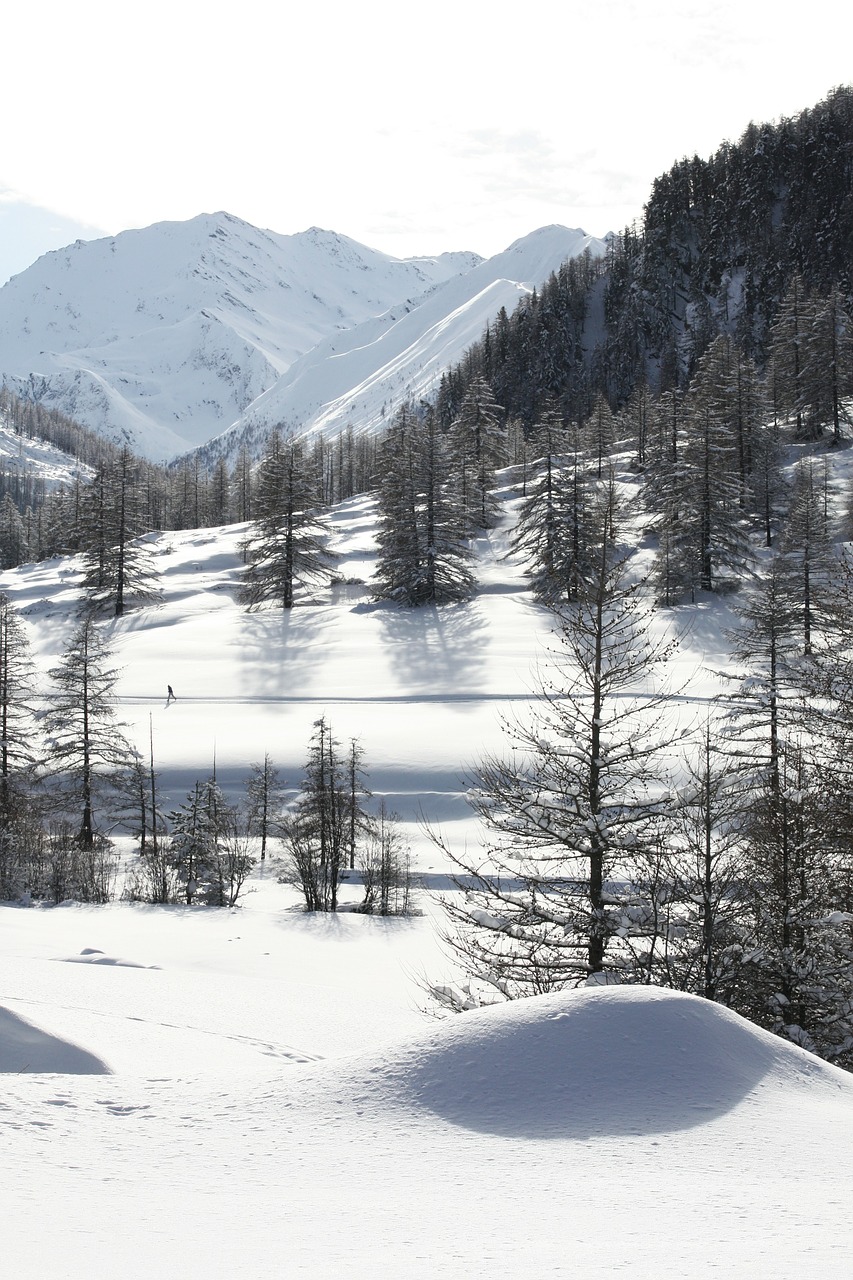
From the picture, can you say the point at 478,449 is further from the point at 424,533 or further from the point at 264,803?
the point at 264,803

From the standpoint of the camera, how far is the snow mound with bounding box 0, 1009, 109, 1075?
20.4 ft

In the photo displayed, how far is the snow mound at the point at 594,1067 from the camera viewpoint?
505cm

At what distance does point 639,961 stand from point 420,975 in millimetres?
5535

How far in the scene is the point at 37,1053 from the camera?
6.34 metres

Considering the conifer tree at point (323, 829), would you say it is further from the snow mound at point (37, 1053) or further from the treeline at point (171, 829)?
the snow mound at point (37, 1053)

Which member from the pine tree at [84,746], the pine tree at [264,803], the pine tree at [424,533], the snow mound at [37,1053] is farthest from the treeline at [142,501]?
the snow mound at [37,1053]

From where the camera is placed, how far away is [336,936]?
1745 cm

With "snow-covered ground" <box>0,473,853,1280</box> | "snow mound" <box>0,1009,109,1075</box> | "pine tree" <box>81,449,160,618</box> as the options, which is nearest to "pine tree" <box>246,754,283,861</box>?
"snow-covered ground" <box>0,473,853,1280</box>

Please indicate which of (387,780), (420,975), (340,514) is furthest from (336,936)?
(340,514)

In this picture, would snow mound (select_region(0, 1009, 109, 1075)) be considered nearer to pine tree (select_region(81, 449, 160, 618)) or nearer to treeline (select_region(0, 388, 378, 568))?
pine tree (select_region(81, 449, 160, 618))

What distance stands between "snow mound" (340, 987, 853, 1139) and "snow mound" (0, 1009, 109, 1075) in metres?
2.44

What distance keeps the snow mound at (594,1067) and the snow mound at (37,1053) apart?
2.44m

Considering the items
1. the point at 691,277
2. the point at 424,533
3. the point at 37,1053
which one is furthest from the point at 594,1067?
the point at 691,277

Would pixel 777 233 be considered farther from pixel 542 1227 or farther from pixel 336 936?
pixel 542 1227
